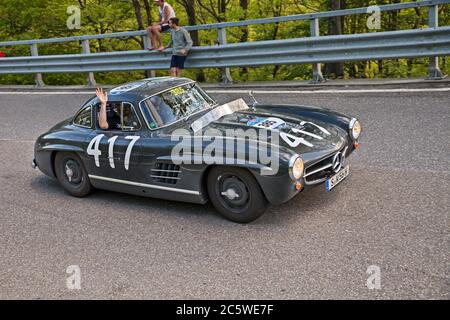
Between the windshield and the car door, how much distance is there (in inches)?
6.5

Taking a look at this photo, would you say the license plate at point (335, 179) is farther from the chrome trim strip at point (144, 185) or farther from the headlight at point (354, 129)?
the chrome trim strip at point (144, 185)

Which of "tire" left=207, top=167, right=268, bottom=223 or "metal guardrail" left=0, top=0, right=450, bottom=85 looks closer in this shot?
"tire" left=207, top=167, right=268, bottom=223

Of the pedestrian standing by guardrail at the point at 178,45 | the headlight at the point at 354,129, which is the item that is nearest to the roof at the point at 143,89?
the headlight at the point at 354,129

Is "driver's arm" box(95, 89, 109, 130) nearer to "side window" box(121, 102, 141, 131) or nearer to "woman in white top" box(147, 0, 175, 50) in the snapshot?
"side window" box(121, 102, 141, 131)

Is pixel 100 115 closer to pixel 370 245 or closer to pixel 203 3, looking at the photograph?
pixel 370 245

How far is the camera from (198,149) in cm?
501

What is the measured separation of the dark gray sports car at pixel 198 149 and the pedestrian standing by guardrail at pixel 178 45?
4733 mm

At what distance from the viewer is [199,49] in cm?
1096

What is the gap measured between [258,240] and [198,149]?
41.9 inches

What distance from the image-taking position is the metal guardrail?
8.66m

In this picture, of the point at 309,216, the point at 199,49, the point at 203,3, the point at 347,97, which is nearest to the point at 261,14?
the point at 203,3

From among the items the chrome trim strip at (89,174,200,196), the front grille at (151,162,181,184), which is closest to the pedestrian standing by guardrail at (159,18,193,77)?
the chrome trim strip at (89,174,200,196)

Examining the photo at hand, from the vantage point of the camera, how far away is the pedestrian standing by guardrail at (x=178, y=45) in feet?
35.7

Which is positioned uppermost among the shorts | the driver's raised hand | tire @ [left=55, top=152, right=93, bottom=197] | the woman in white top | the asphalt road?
the woman in white top
